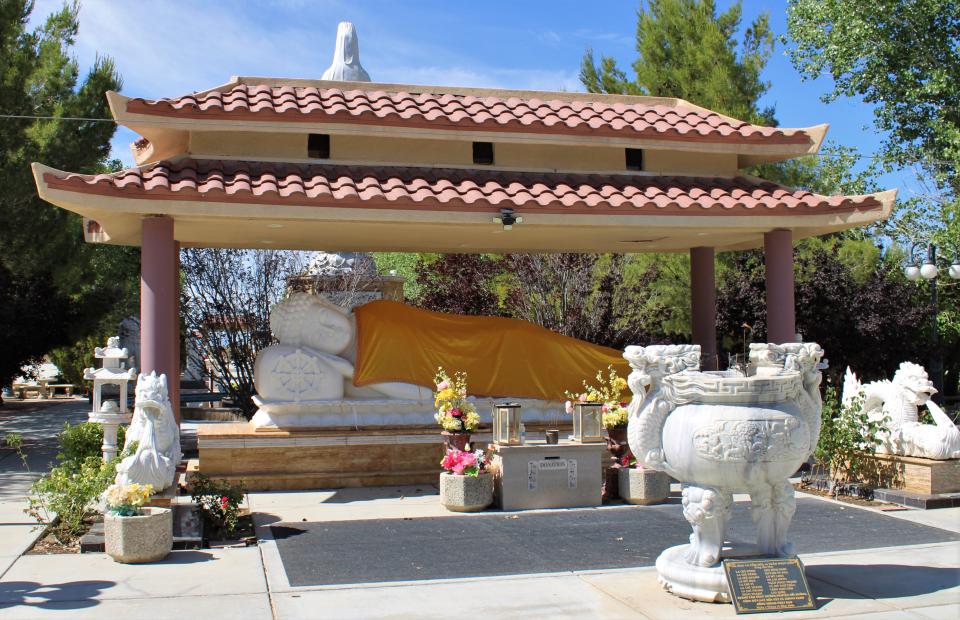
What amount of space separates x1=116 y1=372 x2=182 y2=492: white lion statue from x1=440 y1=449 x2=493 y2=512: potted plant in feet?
8.45

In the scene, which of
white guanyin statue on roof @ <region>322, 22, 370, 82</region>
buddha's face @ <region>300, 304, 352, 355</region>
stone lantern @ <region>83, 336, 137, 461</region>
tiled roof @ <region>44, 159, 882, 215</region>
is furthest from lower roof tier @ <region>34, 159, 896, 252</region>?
white guanyin statue on roof @ <region>322, 22, 370, 82</region>

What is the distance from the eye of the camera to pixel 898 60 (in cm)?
1945

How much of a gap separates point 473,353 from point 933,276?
7.73m

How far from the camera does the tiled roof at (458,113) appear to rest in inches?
394

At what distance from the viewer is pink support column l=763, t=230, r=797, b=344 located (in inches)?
426

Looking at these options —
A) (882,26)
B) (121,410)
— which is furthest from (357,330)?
(882,26)

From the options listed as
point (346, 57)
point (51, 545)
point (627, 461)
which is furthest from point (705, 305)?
point (346, 57)

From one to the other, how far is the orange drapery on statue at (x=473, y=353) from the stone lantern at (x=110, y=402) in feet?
8.35

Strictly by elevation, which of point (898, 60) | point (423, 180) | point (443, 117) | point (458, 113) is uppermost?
point (898, 60)

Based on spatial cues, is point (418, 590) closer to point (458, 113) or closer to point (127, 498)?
point (127, 498)

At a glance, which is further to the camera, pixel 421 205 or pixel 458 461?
pixel 421 205

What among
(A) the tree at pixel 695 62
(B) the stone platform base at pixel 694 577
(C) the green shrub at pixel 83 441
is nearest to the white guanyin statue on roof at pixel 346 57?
(A) the tree at pixel 695 62

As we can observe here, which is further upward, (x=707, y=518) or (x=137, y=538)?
(x=707, y=518)

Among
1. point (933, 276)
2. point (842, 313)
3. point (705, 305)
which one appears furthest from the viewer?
point (842, 313)
